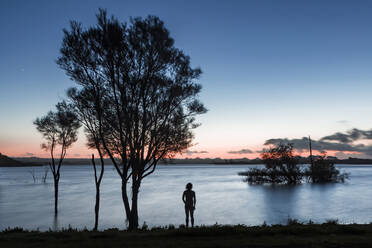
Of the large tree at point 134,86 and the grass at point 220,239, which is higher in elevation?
the large tree at point 134,86

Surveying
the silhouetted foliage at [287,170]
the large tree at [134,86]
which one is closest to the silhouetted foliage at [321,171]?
the silhouetted foliage at [287,170]

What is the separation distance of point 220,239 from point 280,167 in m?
57.9

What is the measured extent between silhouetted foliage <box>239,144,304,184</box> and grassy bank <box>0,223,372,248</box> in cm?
5204

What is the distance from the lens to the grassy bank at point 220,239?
970cm

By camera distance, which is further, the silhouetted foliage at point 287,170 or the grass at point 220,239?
the silhouetted foliage at point 287,170

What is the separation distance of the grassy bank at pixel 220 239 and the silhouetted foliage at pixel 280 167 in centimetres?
5204

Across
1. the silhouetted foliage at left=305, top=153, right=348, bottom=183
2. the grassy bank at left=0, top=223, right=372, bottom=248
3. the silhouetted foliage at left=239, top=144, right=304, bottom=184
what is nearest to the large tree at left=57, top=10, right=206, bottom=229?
the grassy bank at left=0, top=223, right=372, bottom=248

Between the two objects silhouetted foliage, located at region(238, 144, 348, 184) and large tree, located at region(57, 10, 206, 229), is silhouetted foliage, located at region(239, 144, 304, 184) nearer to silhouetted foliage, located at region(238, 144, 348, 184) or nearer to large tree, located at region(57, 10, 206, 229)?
silhouetted foliage, located at region(238, 144, 348, 184)

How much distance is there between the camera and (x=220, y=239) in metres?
10.6

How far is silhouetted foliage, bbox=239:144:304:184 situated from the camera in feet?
205

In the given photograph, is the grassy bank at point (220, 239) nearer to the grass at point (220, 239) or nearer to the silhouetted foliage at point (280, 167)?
the grass at point (220, 239)

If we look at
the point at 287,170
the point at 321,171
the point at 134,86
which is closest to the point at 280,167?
the point at 287,170

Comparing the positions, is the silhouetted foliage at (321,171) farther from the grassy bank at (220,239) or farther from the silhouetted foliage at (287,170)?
the grassy bank at (220,239)

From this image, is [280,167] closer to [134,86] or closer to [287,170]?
[287,170]
